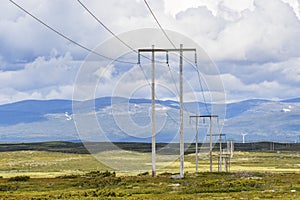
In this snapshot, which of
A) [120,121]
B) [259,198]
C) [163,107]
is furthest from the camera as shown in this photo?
[163,107]

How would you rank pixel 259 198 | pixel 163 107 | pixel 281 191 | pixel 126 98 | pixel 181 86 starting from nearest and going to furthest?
pixel 259 198
pixel 281 191
pixel 181 86
pixel 126 98
pixel 163 107

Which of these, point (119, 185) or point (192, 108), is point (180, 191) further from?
point (192, 108)

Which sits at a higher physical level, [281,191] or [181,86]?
[181,86]

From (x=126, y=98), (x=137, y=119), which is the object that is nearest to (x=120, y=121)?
(x=137, y=119)

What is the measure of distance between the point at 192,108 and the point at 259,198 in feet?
249

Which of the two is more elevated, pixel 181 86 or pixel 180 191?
pixel 181 86

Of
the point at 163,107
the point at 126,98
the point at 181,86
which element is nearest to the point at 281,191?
the point at 181,86

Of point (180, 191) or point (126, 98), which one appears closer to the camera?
point (180, 191)

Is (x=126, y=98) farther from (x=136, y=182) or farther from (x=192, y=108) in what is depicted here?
(x=192, y=108)

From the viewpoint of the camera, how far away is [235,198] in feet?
140

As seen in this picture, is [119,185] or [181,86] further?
[181,86]

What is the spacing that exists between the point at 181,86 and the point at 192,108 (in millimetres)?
44002

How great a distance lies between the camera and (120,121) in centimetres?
9950

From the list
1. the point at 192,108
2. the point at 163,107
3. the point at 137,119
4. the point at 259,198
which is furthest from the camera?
the point at 163,107
